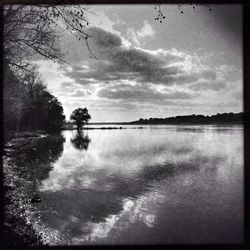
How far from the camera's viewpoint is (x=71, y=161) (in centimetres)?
941

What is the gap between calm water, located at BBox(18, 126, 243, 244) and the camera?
379cm

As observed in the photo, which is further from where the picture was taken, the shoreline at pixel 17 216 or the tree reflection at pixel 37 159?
the tree reflection at pixel 37 159

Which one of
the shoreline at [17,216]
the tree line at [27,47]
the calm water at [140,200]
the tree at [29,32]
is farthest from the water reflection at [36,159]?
the tree at [29,32]

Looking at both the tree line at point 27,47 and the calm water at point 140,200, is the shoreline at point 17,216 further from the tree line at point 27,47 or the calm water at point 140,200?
the tree line at point 27,47

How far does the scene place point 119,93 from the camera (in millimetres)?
4797

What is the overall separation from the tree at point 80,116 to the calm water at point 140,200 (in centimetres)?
141

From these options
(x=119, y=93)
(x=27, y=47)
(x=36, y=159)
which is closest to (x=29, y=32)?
(x=27, y=47)

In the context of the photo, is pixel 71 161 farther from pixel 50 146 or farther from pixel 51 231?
pixel 51 231

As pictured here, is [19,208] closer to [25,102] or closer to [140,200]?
[25,102]

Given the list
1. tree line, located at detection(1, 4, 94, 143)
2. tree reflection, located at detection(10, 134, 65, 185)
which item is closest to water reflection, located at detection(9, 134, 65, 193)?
tree reflection, located at detection(10, 134, 65, 185)

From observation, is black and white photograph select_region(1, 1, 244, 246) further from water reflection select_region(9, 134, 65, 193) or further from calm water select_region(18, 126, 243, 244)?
water reflection select_region(9, 134, 65, 193)

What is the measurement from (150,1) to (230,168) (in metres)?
5.96

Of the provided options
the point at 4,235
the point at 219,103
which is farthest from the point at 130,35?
the point at 4,235

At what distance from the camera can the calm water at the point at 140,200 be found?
379cm
